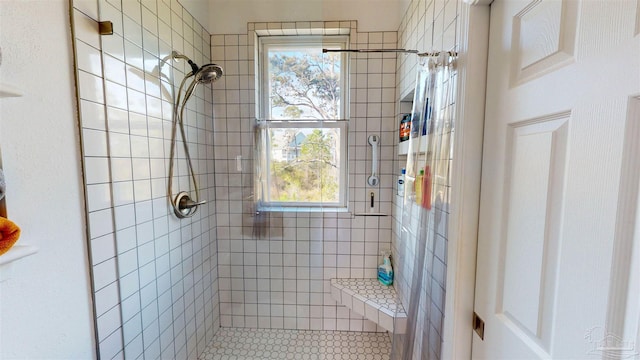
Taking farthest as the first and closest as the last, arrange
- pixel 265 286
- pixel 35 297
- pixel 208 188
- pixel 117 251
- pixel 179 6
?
pixel 265 286 → pixel 208 188 → pixel 179 6 → pixel 117 251 → pixel 35 297

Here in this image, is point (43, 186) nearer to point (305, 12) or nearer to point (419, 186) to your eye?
point (419, 186)

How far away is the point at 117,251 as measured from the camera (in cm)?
107

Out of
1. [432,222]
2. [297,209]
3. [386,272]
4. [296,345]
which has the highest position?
[432,222]

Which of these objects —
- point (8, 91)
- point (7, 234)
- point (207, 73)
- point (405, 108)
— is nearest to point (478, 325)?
point (405, 108)

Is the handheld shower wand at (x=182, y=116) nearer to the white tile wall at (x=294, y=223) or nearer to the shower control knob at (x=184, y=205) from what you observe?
the shower control knob at (x=184, y=205)

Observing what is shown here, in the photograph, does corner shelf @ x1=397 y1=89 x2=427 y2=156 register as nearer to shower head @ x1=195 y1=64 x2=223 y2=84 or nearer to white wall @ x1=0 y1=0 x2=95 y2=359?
shower head @ x1=195 y1=64 x2=223 y2=84

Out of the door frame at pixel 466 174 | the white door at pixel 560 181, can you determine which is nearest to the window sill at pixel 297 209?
the door frame at pixel 466 174

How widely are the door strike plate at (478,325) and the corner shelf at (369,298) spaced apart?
523 mm

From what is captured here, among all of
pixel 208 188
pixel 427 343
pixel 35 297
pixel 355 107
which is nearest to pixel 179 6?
pixel 208 188

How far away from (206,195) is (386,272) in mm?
1394

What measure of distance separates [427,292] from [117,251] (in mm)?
1336

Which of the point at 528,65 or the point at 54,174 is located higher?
the point at 528,65

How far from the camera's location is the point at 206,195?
1.76m

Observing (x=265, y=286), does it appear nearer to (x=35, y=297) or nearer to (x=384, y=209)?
(x=384, y=209)
